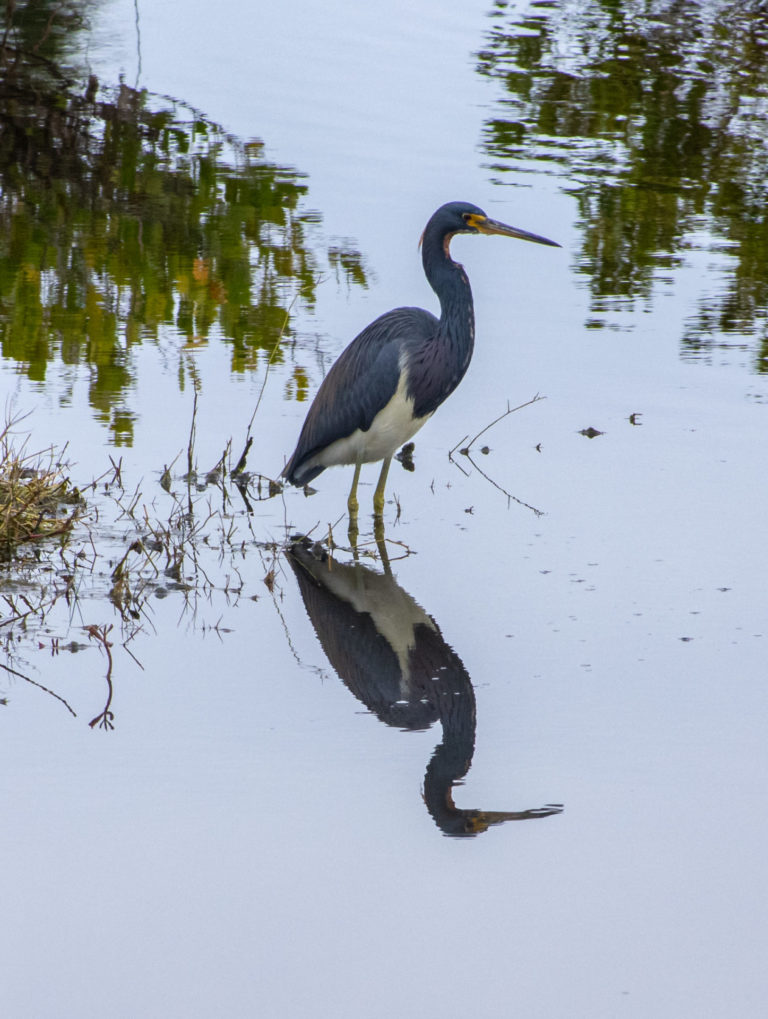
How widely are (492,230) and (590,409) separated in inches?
46.6

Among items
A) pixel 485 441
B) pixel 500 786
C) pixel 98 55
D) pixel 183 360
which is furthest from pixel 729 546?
pixel 98 55

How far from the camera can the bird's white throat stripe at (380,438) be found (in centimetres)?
661

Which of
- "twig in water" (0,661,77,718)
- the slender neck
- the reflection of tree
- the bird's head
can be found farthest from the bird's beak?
"twig in water" (0,661,77,718)

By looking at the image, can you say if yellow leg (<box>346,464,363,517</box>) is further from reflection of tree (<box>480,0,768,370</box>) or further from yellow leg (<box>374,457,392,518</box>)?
reflection of tree (<box>480,0,768,370</box>)

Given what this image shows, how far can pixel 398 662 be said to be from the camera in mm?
5055

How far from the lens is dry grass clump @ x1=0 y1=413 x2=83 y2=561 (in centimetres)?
543

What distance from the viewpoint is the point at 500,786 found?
421 cm

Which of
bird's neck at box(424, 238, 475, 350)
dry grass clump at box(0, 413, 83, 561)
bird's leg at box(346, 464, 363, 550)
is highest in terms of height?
bird's neck at box(424, 238, 475, 350)

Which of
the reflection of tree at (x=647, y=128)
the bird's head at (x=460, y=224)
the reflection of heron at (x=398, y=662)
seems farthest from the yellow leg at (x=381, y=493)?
the reflection of tree at (x=647, y=128)

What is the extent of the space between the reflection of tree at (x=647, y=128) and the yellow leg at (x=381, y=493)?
260 centimetres

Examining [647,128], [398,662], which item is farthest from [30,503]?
[647,128]

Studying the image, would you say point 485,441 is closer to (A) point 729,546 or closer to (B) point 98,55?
(A) point 729,546

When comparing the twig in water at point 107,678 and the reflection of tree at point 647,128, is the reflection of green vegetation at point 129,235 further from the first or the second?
the twig in water at point 107,678

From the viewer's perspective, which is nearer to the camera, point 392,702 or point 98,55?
point 392,702
